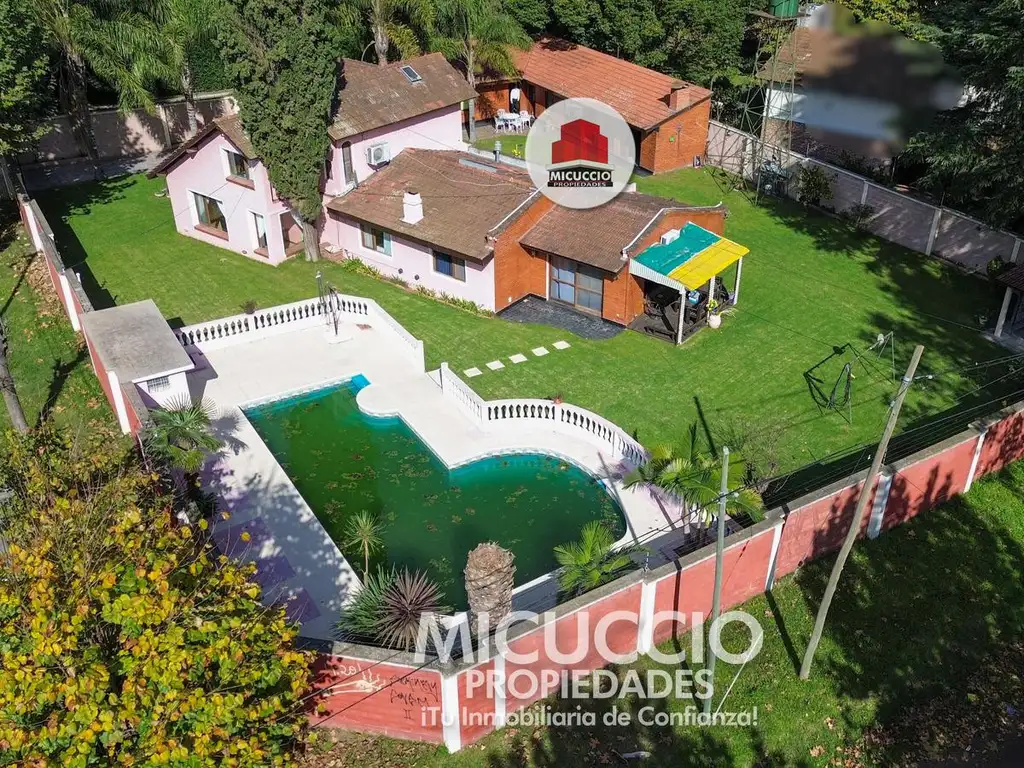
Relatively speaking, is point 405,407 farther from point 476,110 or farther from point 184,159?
point 476,110

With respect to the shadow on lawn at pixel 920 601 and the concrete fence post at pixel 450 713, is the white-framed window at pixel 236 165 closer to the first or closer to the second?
the concrete fence post at pixel 450 713

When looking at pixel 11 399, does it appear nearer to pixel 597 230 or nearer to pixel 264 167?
pixel 264 167

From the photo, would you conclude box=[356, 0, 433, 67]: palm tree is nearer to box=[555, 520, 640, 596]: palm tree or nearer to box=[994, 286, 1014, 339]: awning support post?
box=[994, 286, 1014, 339]: awning support post

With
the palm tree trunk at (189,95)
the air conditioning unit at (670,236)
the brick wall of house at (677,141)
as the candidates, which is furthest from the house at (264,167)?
the air conditioning unit at (670,236)

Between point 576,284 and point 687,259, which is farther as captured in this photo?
point 576,284

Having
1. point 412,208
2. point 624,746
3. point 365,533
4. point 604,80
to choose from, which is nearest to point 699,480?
point 624,746

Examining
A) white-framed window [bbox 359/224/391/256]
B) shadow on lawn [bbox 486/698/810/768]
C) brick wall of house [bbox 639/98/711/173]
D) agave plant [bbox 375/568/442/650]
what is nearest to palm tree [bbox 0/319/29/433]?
agave plant [bbox 375/568/442/650]
